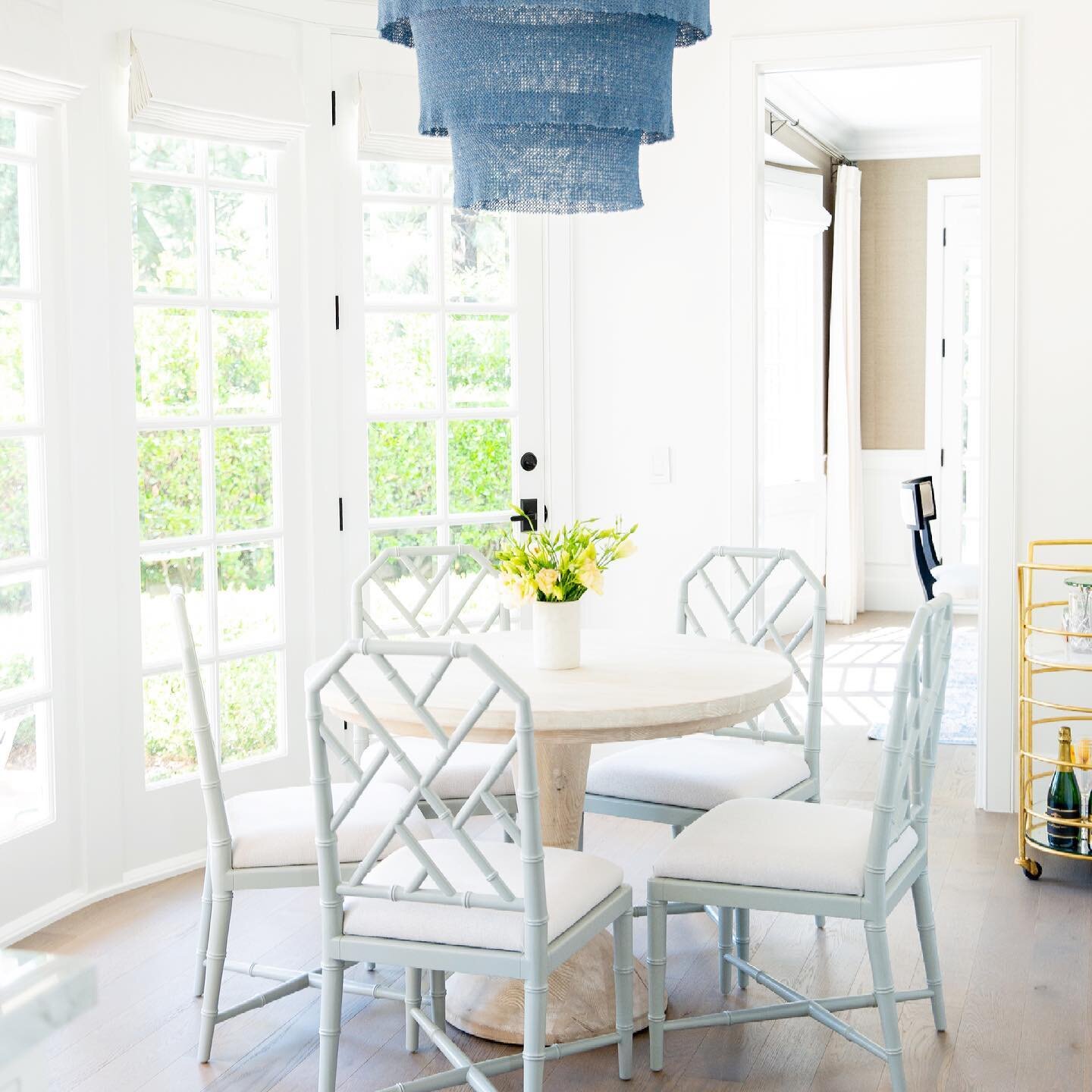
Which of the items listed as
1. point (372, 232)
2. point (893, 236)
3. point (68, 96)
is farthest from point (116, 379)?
point (893, 236)

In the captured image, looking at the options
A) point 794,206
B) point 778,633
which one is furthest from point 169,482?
point 794,206

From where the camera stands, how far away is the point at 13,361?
3.50 metres

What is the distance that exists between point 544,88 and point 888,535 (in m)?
6.28

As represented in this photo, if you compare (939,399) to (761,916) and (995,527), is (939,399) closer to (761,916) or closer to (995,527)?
(995,527)

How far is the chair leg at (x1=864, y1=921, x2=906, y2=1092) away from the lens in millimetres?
2541

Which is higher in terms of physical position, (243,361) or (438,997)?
(243,361)

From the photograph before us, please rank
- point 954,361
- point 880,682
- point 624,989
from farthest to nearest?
1. point 954,361
2. point 880,682
3. point 624,989

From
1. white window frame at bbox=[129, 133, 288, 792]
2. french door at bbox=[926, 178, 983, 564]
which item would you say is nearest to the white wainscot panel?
french door at bbox=[926, 178, 983, 564]

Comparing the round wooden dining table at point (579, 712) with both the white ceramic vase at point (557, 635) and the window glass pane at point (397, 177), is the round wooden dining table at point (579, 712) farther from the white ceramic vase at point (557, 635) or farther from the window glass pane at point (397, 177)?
the window glass pane at point (397, 177)

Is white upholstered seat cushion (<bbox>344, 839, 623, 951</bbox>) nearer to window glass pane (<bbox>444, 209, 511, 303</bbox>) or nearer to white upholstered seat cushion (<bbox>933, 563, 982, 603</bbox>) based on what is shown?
window glass pane (<bbox>444, 209, 511, 303</bbox>)

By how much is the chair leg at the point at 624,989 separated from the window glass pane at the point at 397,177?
8.26ft

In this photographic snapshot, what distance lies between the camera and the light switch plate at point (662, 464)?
463 centimetres

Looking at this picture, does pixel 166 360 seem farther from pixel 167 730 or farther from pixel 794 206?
pixel 794 206

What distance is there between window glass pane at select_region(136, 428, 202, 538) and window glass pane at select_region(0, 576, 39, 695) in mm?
395
